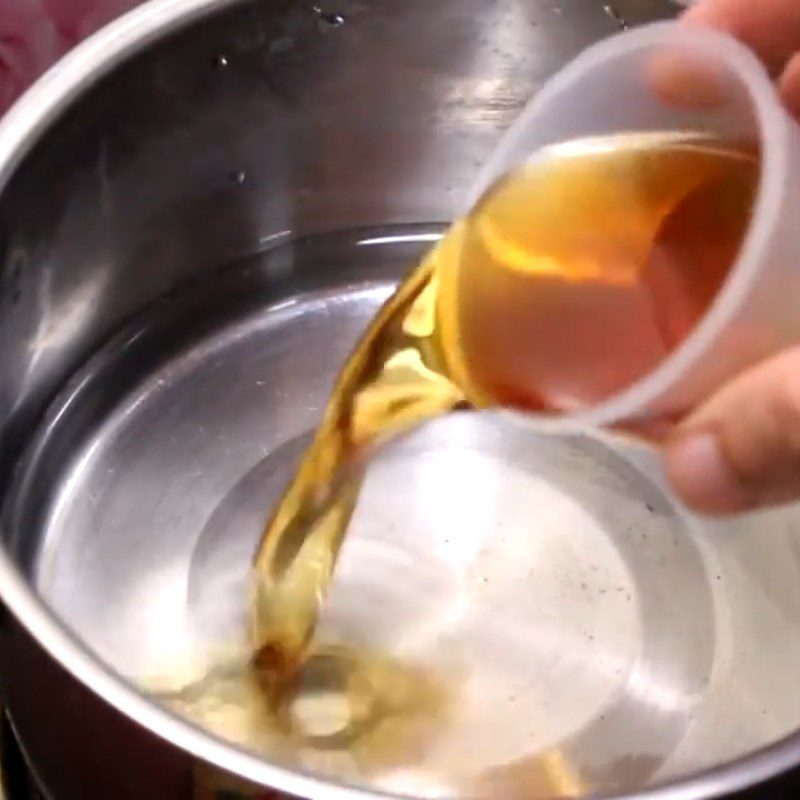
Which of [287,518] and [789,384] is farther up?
[789,384]

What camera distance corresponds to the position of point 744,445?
41 cm

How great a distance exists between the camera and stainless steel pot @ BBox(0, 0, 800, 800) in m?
0.68

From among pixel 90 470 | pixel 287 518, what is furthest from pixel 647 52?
pixel 90 470

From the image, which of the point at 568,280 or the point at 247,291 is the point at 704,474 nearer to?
the point at 568,280

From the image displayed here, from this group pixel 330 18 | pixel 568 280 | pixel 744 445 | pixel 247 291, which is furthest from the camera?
pixel 247 291

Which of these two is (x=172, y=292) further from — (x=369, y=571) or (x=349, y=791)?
(x=349, y=791)

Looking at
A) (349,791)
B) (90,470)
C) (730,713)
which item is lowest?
(730,713)

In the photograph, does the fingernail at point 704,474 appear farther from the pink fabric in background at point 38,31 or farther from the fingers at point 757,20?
the pink fabric in background at point 38,31

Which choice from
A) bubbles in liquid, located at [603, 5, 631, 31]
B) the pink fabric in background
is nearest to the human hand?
bubbles in liquid, located at [603, 5, 631, 31]

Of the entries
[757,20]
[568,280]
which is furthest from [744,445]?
[757,20]

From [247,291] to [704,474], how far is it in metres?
0.49

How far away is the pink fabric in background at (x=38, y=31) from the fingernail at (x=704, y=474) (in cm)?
51

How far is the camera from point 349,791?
398 mm

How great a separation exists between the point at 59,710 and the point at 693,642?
1.24ft
